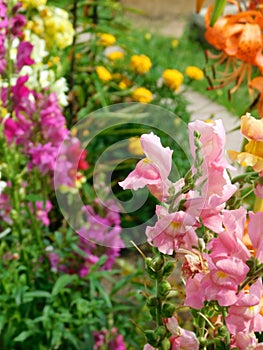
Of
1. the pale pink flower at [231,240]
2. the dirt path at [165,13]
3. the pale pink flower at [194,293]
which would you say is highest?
the pale pink flower at [231,240]

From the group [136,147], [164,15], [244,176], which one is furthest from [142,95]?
[164,15]

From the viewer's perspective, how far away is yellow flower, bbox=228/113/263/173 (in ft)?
2.30

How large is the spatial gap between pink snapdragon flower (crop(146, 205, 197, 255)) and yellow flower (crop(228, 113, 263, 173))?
78 mm

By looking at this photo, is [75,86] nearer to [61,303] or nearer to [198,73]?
[198,73]

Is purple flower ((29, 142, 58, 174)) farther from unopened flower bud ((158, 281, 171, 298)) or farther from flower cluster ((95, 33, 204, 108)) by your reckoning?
flower cluster ((95, 33, 204, 108))

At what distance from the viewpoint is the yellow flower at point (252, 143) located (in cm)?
70

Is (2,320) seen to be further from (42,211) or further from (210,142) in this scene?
(210,142)

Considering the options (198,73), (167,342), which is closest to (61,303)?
(167,342)

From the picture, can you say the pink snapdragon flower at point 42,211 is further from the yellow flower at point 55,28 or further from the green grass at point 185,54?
the green grass at point 185,54

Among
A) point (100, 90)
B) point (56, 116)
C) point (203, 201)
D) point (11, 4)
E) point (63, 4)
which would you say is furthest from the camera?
point (63, 4)

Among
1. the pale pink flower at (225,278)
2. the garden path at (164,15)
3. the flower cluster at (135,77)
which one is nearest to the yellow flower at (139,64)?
the flower cluster at (135,77)

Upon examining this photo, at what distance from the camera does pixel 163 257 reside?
711 millimetres

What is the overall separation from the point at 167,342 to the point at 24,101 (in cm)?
92

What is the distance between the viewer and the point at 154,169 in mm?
685
